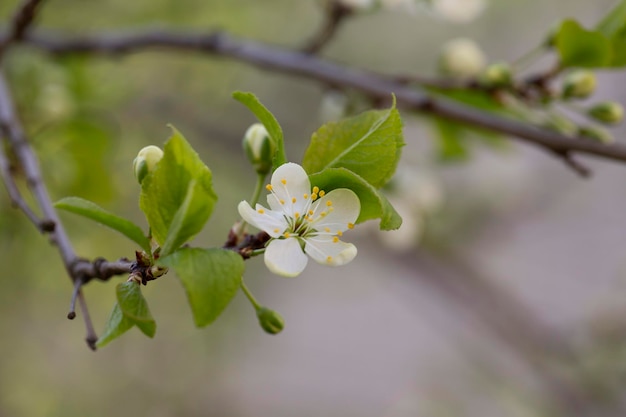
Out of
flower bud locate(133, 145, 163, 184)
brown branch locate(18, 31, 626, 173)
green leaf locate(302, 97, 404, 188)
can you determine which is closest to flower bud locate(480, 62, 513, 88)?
brown branch locate(18, 31, 626, 173)

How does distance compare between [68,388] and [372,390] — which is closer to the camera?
[68,388]

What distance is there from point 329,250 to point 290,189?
53 millimetres

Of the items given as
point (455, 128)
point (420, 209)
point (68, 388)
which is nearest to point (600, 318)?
point (420, 209)

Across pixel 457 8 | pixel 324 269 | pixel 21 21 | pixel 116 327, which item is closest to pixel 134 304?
pixel 116 327

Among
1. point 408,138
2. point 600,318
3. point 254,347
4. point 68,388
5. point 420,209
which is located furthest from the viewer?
point 254,347

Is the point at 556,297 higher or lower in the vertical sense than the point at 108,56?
lower

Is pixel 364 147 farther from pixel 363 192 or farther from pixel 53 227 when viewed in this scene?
pixel 53 227

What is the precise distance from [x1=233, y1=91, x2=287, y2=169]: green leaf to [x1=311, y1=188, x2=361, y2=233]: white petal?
0.04m

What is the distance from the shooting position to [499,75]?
2.67 ft

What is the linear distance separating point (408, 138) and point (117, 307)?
2233 mm

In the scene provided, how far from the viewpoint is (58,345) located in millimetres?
2404

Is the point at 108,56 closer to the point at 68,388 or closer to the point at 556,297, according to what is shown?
the point at 68,388

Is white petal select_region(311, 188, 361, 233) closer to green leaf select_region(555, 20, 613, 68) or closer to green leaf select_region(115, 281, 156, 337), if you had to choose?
green leaf select_region(115, 281, 156, 337)

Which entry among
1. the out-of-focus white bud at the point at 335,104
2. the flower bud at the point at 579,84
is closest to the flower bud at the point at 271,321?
the flower bud at the point at 579,84
